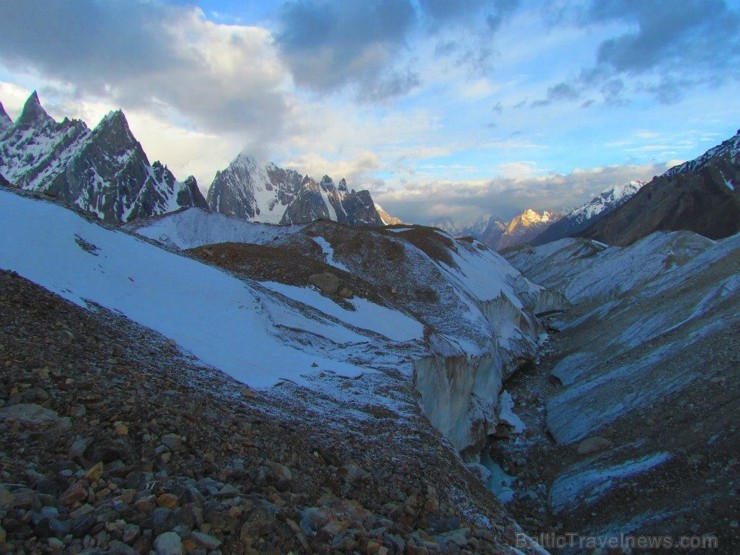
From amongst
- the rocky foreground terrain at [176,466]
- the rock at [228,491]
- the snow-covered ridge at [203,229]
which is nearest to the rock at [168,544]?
the rocky foreground terrain at [176,466]

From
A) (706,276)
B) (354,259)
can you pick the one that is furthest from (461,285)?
(706,276)

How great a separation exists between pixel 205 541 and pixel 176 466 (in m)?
1.93

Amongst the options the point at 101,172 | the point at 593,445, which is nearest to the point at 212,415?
the point at 593,445

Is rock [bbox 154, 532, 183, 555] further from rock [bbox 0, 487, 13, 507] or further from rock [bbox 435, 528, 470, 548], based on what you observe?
rock [bbox 435, 528, 470, 548]

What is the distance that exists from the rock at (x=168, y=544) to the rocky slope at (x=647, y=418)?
57.3 ft

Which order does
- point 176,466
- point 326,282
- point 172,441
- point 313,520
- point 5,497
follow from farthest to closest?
1. point 326,282
2. point 172,441
3. point 176,466
4. point 313,520
5. point 5,497

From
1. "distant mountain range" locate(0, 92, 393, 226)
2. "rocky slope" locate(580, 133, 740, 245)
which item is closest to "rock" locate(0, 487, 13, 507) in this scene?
"distant mountain range" locate(0, 92, 393, 226)

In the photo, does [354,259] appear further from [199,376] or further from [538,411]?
[199,376]

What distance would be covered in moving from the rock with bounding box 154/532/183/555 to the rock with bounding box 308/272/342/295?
2430 cm

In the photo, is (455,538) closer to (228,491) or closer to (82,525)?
(228,491)

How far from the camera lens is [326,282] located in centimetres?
3017

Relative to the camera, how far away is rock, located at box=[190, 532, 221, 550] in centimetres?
506

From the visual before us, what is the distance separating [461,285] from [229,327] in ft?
112

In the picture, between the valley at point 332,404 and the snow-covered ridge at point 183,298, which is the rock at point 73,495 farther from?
the snow-covered ridge at point 183,298
